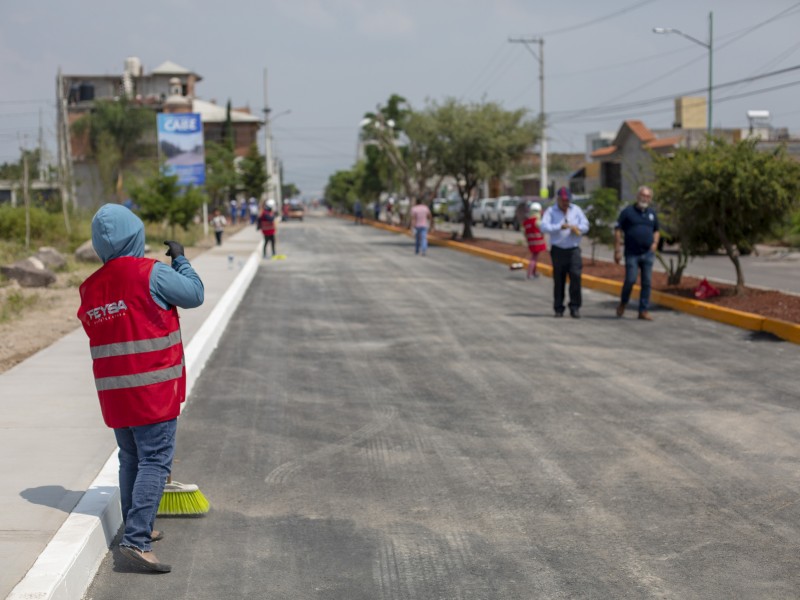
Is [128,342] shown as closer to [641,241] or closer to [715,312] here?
[641,241]

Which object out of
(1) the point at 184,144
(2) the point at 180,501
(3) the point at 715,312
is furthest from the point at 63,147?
(2) the point at 180,501

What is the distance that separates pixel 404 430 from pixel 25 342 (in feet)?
21.9

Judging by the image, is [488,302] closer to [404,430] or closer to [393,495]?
[404,430]

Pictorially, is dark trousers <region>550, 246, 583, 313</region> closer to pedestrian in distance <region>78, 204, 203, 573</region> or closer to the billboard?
pedestrian in distance <region>78, 204, 203, 573</region>

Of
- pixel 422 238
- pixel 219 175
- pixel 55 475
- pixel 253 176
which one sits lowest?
pixel 55 475

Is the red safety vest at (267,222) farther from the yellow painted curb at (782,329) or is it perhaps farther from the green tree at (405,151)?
the yellow painted curb at (782,329)

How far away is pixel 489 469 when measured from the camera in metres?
6.70

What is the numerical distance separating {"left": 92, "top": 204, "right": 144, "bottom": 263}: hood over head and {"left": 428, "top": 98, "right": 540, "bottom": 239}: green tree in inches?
1350

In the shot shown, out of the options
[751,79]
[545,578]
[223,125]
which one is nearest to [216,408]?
[545,578]

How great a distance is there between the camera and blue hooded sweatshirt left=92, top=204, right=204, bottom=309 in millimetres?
4930

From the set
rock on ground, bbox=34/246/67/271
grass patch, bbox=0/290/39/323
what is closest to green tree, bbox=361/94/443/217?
rock on ground, bbox=34/246/67/271

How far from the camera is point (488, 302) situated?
57.2 ft

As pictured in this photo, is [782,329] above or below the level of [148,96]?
below

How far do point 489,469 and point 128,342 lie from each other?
2.66 m
